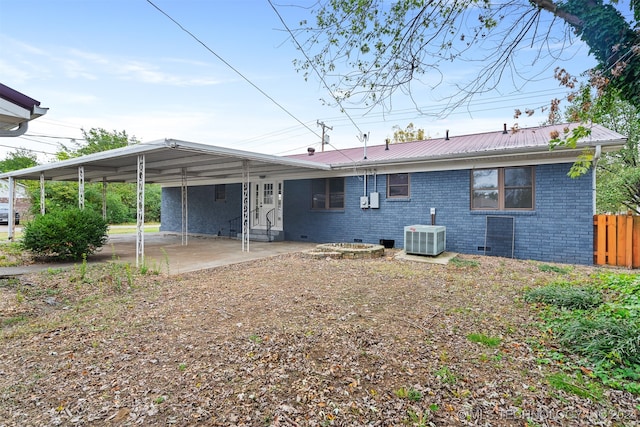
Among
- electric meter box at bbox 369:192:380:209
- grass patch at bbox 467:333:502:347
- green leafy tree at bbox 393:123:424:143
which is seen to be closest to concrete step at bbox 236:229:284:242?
electric meter box at bbox 369:192:380:209

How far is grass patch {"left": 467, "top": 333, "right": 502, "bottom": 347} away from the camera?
128 inches

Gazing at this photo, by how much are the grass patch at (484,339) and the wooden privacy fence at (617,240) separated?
621 centimetres

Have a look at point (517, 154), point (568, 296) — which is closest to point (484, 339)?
point (568, 296)

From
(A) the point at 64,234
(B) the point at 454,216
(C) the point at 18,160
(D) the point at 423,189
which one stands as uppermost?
(C) the point at 18,160

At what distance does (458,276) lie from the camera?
247 inches

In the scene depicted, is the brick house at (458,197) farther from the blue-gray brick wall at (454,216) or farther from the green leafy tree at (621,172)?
the green leafy tree at (621,172)

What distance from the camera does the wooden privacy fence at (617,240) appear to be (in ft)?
23.6

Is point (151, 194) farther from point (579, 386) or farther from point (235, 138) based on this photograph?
point (579, 386)

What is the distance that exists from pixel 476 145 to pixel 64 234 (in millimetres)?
11242

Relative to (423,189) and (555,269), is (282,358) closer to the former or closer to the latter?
(555,269)

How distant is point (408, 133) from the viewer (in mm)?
25453

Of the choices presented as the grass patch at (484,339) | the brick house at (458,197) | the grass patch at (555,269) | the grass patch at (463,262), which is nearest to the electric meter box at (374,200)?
the brick house at (458,197)

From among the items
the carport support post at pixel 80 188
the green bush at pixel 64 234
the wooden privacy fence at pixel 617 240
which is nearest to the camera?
the wooden privacy fence at pixel 617 240

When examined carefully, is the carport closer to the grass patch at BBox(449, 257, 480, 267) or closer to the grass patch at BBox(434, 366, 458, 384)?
the grass patch at BBox(449, 257, 480, 267)
